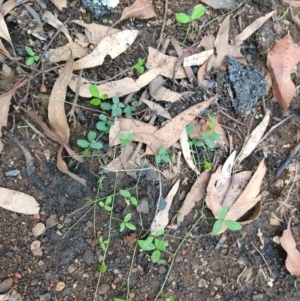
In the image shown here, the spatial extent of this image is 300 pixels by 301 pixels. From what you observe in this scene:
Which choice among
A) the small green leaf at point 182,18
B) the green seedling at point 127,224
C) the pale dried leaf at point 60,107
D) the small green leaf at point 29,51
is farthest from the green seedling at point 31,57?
the green seedling at point 127,224

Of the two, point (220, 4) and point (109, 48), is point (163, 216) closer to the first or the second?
point (109, 48)

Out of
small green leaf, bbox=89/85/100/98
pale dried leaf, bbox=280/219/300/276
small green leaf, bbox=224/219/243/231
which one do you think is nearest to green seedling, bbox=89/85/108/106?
small green leaf, bbox=89/85/100/98

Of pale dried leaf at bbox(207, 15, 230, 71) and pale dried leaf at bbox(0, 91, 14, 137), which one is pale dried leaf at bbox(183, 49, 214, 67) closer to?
pale dried leaf at bbox(207, 15, 230, 71)

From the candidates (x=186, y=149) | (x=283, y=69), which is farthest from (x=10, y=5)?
(x=283, y=69)

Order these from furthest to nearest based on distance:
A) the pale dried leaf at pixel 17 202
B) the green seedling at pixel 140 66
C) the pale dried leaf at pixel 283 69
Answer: the pale dried leaf at pixel 283 69 → the green seedling at pixel 140 66 → the pale dried leaf at pixel 17 202

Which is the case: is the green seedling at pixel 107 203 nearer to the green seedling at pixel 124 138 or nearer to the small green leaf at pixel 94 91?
the green seedling at pixel 124 138

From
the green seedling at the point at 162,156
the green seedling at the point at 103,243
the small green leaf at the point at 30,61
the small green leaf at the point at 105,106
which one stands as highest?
the small green leaf at the point at 30,61

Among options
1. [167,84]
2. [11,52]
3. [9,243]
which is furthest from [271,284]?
[11,52]
